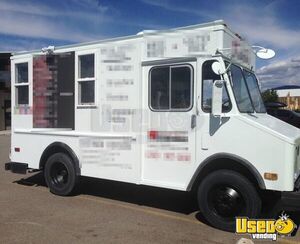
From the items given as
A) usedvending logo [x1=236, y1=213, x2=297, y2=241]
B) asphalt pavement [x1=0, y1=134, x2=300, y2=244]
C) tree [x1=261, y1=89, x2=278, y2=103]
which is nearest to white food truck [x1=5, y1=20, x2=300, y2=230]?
usedvending logo [x1=236, y1=213, x2=297, y2=241]

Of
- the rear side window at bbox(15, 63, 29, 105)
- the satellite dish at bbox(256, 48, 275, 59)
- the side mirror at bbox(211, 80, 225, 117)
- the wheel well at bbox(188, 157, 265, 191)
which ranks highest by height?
the satellite dish at bbox(256, 48, 275, 59)

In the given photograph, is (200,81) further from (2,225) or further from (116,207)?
(2,225)

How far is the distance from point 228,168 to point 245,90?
134cm

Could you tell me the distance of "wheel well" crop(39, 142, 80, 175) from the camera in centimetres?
735

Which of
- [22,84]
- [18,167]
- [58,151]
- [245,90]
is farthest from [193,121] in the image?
[18,167]

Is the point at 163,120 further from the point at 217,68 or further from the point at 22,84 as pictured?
the point at 22,84

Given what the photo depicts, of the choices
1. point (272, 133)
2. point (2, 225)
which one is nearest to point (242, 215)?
point (272, 133)

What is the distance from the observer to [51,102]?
7.75m

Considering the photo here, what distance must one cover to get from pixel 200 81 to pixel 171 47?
770 millimetres

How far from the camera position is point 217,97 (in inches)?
215

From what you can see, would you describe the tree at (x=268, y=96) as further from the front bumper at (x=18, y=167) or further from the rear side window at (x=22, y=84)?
the front bumper at (x=18, y=167)

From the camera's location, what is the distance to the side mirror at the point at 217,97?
17.8 feet

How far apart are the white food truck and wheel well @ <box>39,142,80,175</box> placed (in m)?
0.02

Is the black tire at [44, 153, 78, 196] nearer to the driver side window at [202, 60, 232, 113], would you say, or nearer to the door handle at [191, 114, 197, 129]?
the door handle at [191, 114, 197, 129]
